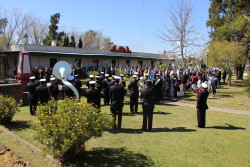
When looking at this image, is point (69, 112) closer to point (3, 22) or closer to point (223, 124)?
point (223, 124)

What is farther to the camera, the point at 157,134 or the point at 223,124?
the point at 223,124

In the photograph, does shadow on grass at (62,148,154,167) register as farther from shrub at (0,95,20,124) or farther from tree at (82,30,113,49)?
tree at (82,30,113,49)

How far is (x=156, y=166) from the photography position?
205 inches

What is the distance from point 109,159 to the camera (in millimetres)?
5469

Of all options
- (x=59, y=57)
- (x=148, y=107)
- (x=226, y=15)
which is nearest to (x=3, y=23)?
(x=59, y=57)

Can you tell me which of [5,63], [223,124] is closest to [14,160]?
[223,124]

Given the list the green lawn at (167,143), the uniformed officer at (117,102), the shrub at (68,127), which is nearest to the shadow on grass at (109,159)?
the green lawn at (167,143)

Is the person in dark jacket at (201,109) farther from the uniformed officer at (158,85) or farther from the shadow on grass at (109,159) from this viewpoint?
the uniformed officer at (158,85)

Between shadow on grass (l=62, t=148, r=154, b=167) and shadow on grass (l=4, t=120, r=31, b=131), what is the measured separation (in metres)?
3.44

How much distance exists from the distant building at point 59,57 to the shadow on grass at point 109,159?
22.2 m

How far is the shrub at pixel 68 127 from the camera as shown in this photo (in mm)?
4746

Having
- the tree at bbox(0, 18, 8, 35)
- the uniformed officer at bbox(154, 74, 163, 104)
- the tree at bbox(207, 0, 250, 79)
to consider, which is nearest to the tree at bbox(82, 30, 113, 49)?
the tree at bbox(0, 18, 8, 35)

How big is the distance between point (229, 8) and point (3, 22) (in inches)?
1551

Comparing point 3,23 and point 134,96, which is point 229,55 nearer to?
point 134,96
